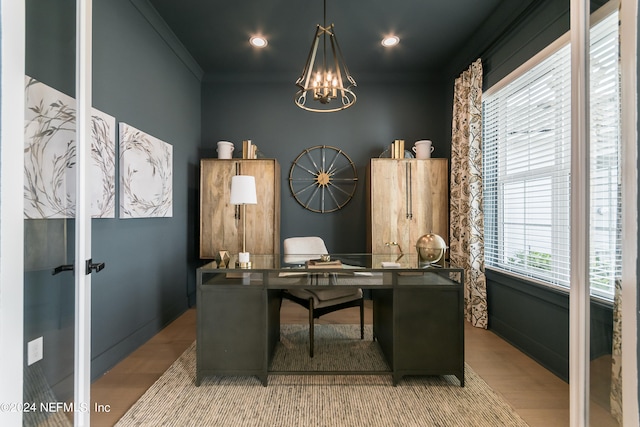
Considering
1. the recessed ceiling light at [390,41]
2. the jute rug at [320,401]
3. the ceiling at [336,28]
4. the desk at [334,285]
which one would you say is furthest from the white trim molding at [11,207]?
the recessed ceiling light at [390,41]

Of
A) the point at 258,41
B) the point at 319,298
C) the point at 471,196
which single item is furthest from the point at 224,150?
the point at 471,196

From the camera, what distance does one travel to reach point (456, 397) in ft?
6.22

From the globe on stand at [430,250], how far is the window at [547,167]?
899 mm

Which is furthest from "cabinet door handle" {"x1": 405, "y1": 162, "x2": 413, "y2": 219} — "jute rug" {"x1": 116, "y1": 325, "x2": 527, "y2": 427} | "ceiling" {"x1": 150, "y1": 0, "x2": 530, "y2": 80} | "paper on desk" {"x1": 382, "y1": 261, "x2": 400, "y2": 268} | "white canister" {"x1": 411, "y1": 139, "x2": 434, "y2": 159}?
"jute rug" {"x1": 116, "y1": 325, "x2": 527, "y2": 427}

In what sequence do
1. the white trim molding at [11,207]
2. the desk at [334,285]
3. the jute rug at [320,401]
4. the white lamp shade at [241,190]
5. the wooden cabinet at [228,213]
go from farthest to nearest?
the wooden cabinet at [228,213] → the white lamp shade at [241,190] → the desk at [334,285] → the jute rug at [320,401] → the white trim molding at [11,207]

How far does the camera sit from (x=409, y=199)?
353 cm

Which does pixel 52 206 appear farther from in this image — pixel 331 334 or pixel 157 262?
pixel 331 334

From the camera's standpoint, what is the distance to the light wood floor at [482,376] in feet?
5.80

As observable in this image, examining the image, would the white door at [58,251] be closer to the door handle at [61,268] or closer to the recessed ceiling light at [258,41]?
the door handle at [61,268]

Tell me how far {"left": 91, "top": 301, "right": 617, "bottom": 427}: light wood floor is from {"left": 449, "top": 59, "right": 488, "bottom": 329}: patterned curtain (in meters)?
0.33

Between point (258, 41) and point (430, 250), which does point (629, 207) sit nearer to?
point (430, 250)

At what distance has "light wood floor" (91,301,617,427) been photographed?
5.80 feet

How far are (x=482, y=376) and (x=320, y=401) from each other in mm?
1195

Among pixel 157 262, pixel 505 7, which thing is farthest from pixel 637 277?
pixel 157 262
